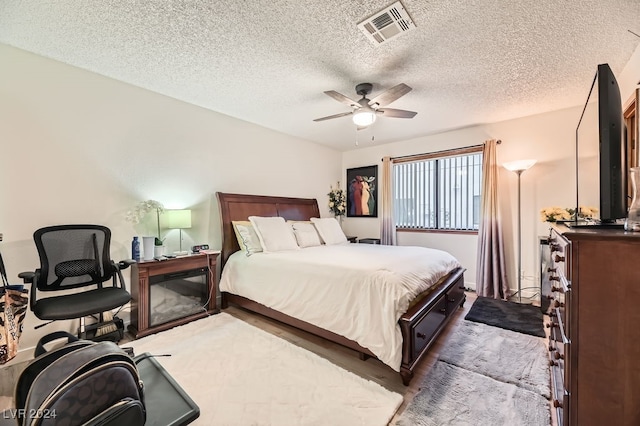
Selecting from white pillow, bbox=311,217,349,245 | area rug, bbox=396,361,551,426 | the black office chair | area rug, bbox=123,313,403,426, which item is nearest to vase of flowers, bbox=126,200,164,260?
the black office chair

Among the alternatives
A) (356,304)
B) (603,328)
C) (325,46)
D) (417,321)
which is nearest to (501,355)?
(417,321)

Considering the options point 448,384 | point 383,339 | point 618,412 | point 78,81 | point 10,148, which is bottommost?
point 448,384

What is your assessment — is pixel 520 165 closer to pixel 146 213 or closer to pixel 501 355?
pixel 501 355

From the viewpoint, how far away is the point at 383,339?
6.45ft

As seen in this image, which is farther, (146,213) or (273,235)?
(273,235)

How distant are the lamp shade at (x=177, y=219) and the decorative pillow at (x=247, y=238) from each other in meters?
0.63

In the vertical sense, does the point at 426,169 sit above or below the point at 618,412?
above

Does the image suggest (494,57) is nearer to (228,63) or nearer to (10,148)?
(228,63)

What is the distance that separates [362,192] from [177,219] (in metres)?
3.58

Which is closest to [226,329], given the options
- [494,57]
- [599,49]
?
[494,57]

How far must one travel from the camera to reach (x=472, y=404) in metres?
1.71

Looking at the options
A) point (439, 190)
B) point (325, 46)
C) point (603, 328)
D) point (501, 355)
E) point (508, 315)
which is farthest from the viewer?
point (439, 190)

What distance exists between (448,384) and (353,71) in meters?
2.74

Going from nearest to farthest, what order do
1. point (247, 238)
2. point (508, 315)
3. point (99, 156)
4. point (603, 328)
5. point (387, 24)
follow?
point (603, 328)
point (387, 24)
point (99, 156)
point (508, 315)
point (247, 238)
